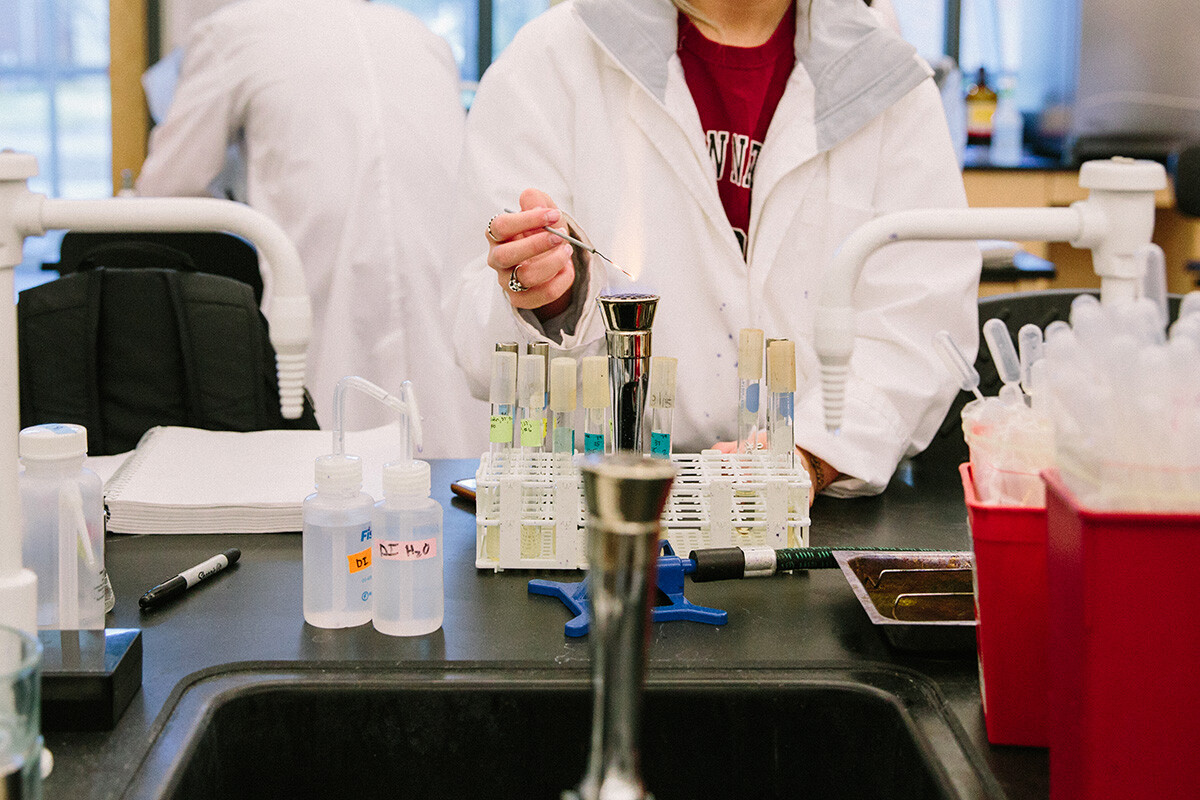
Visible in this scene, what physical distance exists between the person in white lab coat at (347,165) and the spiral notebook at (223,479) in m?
1.11

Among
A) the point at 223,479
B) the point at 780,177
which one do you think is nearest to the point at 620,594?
the point at 223,479

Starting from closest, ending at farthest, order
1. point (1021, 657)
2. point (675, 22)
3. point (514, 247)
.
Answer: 1. point (1021, 657)
2. point (514, 247)
3. point (675, 22)

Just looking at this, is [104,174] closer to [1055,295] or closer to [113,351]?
[113,351]

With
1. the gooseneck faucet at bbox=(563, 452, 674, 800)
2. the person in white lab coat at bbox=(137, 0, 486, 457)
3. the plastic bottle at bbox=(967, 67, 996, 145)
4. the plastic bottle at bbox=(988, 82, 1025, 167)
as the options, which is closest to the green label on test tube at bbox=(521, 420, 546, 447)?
the gooseneck faucet at bbox=(563, 452, 674, 800)

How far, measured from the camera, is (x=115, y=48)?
3.71 m

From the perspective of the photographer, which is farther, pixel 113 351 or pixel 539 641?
pixel 113 351

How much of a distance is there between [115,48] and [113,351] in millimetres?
2482

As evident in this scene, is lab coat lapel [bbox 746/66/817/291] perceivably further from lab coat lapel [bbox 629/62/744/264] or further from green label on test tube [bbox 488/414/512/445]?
green label on test tube [bbox 488/414/512/445]

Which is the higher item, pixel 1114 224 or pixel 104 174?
pixel 104 174

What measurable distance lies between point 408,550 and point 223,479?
1.45 ft

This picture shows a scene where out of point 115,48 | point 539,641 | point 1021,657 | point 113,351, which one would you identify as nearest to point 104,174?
point 115,48

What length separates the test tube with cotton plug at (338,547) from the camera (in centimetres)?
95

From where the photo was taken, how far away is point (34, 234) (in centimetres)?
80

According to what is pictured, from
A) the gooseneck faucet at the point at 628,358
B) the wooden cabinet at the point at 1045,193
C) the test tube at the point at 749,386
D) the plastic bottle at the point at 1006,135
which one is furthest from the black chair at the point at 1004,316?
the plastic bottle at the point at 1006,135
